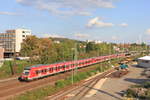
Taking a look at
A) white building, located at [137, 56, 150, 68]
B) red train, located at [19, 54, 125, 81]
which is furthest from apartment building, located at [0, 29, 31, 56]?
white building, located at [137, 56, 150, 68]

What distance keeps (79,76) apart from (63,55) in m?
31.8

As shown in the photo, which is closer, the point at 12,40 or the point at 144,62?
the point at 144,62

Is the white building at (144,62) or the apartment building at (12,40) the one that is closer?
the white building at (144,62)

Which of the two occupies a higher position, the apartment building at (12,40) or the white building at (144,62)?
the apartment building at (12,40)

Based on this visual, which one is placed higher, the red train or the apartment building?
the apartment building

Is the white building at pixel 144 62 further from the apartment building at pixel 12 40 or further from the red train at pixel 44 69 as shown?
the apartment building at pixel 12 40

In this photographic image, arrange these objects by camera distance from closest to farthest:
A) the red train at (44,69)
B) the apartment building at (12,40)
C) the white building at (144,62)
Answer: the red train at (44,69)
the white building at (144,62)
the apartment building at (12,40)

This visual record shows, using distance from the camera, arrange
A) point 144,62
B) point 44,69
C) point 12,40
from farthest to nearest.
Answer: point 12,40, point 144,62, point 44,69

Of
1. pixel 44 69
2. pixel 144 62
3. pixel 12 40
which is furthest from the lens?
pixel 12 40

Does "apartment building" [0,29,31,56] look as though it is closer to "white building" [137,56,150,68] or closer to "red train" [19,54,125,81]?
"red train" [19,54,125,81]

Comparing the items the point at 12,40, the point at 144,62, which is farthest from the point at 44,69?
the point at 12,40

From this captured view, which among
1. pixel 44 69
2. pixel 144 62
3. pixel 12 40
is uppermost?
pixel 12 40

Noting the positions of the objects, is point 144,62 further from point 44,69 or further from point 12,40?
point 12,40

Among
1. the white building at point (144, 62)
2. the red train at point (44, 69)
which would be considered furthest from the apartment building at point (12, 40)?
the white building at point (144, 62)
